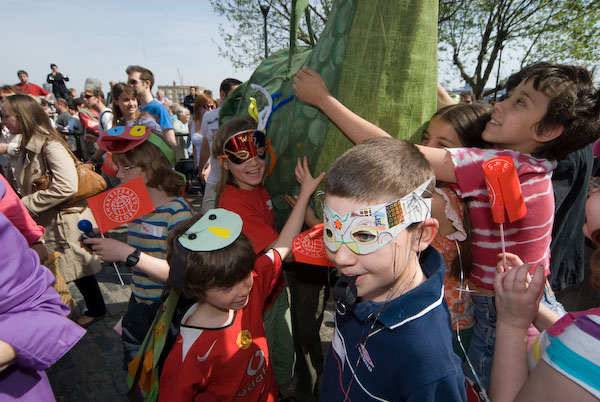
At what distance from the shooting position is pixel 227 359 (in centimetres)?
138

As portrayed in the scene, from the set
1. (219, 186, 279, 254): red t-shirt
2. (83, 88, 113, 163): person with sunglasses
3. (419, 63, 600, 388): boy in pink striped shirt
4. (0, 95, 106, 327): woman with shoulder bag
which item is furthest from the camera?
(83, 88, 113, 163): person with sunglasses

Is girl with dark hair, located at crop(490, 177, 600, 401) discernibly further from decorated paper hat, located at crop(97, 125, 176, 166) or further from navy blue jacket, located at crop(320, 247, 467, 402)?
decorated paper hat, located at crop(97, 125, 176, 166)

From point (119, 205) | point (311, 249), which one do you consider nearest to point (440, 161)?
point (311, 249)

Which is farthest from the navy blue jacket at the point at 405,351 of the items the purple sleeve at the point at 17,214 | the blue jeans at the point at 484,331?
the purple sleeve at the point at 17,214

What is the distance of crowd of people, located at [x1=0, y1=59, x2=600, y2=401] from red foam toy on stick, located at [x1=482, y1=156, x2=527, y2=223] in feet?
0.05

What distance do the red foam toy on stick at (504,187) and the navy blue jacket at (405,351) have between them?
240 millimetres

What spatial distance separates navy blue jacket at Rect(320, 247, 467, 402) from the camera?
2.90 ft

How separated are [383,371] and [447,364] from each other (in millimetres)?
175

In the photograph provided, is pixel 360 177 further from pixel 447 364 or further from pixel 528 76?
pixel 528 76

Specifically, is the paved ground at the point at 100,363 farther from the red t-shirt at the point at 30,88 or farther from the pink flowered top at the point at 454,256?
the red t-shirt at the point at 30,88

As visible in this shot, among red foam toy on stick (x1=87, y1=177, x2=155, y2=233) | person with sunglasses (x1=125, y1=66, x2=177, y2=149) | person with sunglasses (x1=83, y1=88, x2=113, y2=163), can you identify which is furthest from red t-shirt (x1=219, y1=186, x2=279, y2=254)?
person with sunglasses (x1=83, y1=88, x2=113, y2=163)

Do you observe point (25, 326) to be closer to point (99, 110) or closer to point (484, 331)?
point (484, 331)

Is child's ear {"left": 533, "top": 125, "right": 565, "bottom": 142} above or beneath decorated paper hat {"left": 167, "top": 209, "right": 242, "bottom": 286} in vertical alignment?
above

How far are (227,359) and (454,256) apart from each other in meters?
0.98
